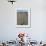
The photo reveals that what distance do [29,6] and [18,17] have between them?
620 millimetres

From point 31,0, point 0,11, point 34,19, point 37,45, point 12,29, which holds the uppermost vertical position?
point 31,0

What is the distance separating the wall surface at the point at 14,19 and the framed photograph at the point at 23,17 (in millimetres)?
120

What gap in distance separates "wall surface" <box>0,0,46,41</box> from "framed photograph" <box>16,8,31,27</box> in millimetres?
120

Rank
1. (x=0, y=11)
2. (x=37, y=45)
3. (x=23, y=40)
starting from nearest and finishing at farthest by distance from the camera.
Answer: (x=23, y=40), (x=37, y=45), (x=0, y=11)

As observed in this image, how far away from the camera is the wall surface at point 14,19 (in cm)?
496

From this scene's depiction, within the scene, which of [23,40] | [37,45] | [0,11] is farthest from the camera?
[0,11]

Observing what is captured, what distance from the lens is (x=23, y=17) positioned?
16.7ft

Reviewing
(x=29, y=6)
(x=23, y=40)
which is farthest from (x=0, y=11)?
(x=23, y=40)

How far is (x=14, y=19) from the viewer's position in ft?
16.5

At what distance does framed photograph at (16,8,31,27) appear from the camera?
16.6 feet

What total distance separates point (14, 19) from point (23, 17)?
371 millimetres

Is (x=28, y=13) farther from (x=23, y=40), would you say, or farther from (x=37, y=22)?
(x=23, y=40)

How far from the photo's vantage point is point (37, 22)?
5.13 m

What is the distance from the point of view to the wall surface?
4.96 m
